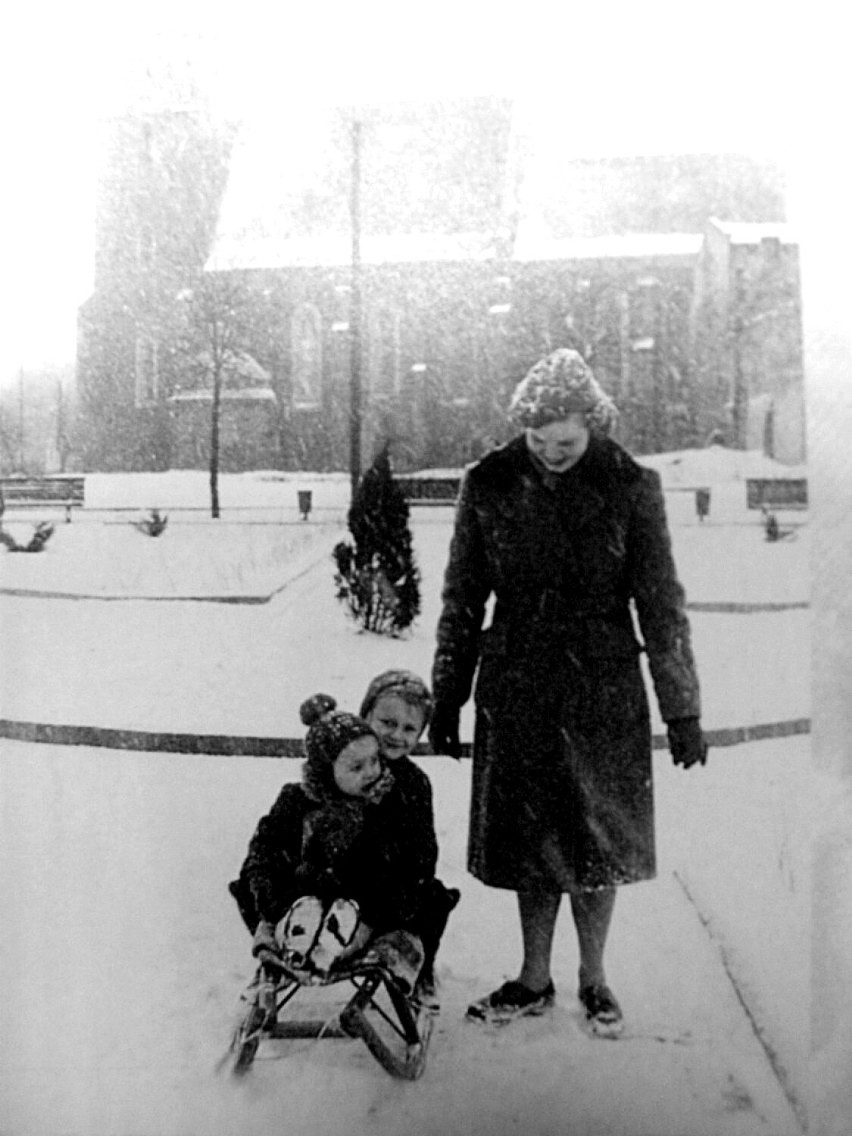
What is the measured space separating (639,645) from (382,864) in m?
0.60

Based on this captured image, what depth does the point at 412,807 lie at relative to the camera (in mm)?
1971

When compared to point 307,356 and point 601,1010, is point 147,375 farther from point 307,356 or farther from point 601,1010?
point 601,1010

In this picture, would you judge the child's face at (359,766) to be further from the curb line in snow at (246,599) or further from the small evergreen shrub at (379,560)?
the curb line in snow at (246,599)

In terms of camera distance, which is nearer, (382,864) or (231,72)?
(382,864)

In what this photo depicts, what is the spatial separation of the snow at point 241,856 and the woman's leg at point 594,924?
3cm

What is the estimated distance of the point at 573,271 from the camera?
6.83ft

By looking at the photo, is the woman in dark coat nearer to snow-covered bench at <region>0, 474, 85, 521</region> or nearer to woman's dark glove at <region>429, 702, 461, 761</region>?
woman's dark glove at <region>429, 702, 461, 761</region>

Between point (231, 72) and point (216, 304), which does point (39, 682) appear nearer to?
point (216, 304)

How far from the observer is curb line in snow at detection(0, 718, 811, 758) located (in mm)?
2039

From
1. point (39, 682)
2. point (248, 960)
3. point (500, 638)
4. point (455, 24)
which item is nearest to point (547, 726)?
point (500, 638)

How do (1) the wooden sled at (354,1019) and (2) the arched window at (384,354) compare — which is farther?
(2) the arched window at (384,354)

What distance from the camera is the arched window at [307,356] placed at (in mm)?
2129

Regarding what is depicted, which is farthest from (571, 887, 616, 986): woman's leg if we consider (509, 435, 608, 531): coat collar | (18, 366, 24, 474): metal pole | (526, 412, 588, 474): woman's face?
(18, 366, 24, 474): metal pole

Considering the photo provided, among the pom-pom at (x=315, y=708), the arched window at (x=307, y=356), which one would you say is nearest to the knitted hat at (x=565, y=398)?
the arched window at (x=307, y=356)
